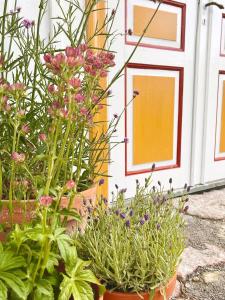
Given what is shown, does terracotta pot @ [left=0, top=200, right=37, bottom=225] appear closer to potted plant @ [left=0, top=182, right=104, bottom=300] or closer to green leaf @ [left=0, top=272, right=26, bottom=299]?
potted plant @ [left=0, top=182, right=104, bottom=300]

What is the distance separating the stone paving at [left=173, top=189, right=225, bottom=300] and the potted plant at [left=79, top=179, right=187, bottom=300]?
21cm

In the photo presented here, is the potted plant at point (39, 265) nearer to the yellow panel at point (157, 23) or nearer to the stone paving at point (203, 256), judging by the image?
the stone paving at point (203, 256)

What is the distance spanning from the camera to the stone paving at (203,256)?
1.12 meters

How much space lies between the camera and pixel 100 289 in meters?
0.83

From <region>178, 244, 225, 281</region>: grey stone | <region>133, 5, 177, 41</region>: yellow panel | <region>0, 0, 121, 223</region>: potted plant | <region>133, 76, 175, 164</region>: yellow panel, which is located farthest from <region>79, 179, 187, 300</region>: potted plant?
<region>133, 5, 177, 41</region>: yellow panel

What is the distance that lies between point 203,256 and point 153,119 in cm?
92

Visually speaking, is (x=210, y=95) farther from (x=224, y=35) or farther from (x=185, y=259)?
(x=185, y=259)

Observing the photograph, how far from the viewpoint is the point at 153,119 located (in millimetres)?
2012

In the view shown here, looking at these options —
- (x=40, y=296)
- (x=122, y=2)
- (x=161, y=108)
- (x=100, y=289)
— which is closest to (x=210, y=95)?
(x=161, y=108)

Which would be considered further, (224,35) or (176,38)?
(224,35)

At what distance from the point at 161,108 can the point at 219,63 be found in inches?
23.1

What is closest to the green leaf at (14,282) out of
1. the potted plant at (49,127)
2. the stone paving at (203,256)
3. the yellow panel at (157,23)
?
Result: the potted plant at (49,127)

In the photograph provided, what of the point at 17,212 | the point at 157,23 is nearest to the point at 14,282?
the point at 17,212

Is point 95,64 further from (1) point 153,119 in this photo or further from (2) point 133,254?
(1) point 153,119
